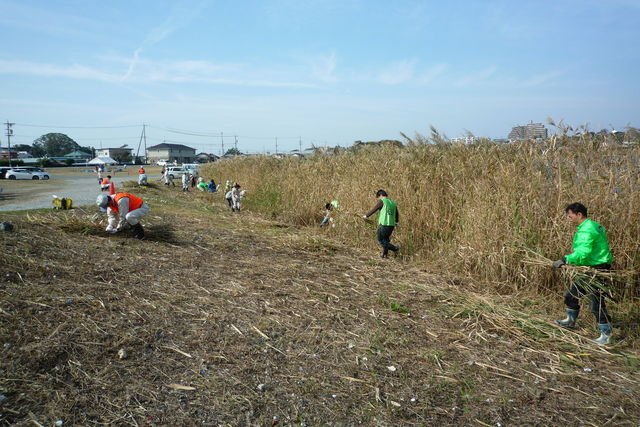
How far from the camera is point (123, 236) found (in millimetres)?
8898

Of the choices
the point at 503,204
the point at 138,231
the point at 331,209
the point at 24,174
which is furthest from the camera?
the point at 24,174

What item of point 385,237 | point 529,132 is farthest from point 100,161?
point 529,132

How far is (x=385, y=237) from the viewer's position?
889 cm

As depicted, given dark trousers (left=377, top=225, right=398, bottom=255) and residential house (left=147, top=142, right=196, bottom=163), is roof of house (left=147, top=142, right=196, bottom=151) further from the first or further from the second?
dark trousers (left=377, top=225, right=398, bottom=255)

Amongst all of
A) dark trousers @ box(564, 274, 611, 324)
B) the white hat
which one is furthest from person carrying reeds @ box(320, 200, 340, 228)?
dark trousers @ box(564, 274, 611, 324)

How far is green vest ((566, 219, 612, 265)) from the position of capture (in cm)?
480

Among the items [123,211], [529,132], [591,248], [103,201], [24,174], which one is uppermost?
[529,132]

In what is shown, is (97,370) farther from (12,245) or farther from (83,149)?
(83,149)

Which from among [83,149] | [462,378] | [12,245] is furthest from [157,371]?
[83,149]

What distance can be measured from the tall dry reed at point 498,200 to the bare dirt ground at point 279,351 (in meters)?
0.73

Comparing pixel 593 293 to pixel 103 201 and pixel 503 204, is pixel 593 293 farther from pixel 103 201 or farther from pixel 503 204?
pixel 103 201

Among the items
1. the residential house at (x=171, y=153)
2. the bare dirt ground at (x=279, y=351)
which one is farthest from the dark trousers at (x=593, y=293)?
the residential house at (x=171, y=153)

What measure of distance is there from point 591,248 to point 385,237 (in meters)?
4.42

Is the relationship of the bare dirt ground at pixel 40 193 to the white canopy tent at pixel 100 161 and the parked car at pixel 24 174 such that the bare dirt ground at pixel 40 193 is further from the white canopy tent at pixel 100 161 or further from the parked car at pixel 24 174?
the white canopy tent at pixel 100 161
